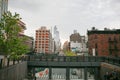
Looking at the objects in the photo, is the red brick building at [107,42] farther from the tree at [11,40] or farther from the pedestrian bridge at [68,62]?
the tree at [11,40]

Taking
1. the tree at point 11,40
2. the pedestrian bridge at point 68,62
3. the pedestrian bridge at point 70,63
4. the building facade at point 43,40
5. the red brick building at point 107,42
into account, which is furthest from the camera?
the building facade at point 43,40

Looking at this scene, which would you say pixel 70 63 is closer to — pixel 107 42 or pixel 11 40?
pixel 11 40

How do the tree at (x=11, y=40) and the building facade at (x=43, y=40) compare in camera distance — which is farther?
the building facade at (x=43, y=40)

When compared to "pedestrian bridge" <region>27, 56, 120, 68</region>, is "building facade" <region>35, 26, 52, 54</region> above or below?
above

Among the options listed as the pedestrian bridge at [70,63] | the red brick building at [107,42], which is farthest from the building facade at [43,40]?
the pedestrian bridge at [70,63]

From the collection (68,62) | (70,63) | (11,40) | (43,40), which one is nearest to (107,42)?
(70,63)

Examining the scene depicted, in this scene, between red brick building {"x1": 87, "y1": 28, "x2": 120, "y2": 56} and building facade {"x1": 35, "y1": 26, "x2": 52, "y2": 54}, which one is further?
building facade {"x1": 35, "y1": 26, "x2": 52, "y2": 54}

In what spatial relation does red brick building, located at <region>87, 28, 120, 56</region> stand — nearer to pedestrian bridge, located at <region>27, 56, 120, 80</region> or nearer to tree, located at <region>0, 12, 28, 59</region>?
pedestrian bridge, located at <region>27, 56, 120, 80</region>

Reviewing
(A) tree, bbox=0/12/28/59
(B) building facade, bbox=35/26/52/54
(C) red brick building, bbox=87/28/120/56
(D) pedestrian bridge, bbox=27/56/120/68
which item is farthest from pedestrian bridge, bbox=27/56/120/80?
(B) building facade, bbox=35/26/52/54

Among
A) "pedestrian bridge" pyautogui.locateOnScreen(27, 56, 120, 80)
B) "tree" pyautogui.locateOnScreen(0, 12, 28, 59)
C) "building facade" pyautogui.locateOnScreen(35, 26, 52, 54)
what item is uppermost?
"building facade" pyautogui.locateOnScreen(35, 26, 52, 54)

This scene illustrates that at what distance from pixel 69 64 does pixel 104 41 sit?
28483 mm

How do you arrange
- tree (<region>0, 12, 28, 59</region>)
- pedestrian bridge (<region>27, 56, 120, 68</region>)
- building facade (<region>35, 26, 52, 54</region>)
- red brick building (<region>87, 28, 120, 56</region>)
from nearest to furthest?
tree (<region>0, 12, 28, 59</region>) < pedestrian bridge (<region>27, 56, 120, 68</region>) < red brick building (<region>87, 28, 120, 56</region>) < building facade (<region>35, 26, 52, 54</region>)

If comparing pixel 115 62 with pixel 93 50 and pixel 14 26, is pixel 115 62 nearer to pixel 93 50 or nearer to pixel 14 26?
pixel 14 26

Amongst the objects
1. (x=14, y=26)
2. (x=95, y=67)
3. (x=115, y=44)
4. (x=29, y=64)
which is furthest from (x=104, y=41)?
(x=14, y=26)
